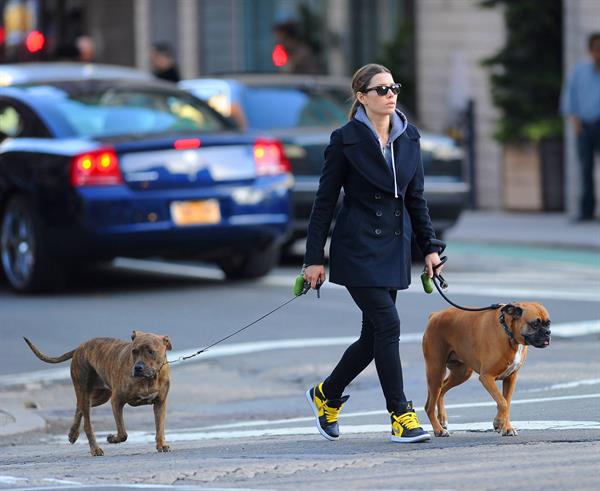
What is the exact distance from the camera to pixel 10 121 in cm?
1453

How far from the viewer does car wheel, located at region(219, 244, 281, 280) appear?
1490cm

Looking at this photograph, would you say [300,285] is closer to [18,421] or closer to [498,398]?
[498,398]

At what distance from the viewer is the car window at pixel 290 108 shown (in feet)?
53.4

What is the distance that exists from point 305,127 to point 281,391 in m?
6.24

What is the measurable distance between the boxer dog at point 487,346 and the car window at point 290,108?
8.37m

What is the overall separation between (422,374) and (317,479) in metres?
3.74

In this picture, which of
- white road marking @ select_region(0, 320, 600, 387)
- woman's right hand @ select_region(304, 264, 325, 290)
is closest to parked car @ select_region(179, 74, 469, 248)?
white road marking @ select_region(0, 320, 600, 387)

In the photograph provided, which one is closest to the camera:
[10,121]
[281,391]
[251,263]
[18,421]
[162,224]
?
[18,421]

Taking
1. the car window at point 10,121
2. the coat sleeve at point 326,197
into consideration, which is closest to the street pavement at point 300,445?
the coat sleeve at point 326,197

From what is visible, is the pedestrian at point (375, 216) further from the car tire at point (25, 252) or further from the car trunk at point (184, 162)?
Result: the car tire at point (25, 252)

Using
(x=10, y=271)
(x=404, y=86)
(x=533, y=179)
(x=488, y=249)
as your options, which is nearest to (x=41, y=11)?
(x=404, y=86)

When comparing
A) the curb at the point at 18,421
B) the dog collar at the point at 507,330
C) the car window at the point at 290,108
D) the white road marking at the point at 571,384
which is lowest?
the curb at the point at 18,421

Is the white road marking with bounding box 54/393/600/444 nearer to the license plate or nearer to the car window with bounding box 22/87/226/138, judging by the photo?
the license plate

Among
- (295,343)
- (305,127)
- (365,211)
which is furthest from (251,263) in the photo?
(365,211)
